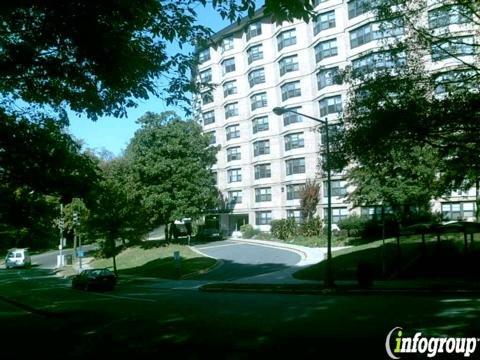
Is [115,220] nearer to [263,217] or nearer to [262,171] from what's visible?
[263,217]

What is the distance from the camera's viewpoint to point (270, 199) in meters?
56.8

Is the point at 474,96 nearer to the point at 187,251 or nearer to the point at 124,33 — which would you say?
the point at 124,33

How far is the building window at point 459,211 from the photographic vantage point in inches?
1615

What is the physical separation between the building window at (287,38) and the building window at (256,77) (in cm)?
415

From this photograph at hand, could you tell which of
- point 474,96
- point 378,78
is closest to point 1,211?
point 378,78

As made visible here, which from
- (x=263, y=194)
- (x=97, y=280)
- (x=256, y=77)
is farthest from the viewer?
(x=256, y=77)

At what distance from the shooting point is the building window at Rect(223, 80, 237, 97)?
62.3 meters

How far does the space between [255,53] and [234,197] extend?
60.2ft

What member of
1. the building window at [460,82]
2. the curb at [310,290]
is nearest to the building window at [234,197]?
the curb at [310,290]

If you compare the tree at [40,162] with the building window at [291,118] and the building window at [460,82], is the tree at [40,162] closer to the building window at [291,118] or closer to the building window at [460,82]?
the building window at [460,82]

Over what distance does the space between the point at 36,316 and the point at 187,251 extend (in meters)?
28.9

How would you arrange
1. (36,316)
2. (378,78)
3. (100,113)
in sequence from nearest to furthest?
(100,113), (378,78), (36,316)

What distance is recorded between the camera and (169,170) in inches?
2037

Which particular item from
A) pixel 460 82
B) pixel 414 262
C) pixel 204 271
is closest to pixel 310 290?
pixel 414 262
